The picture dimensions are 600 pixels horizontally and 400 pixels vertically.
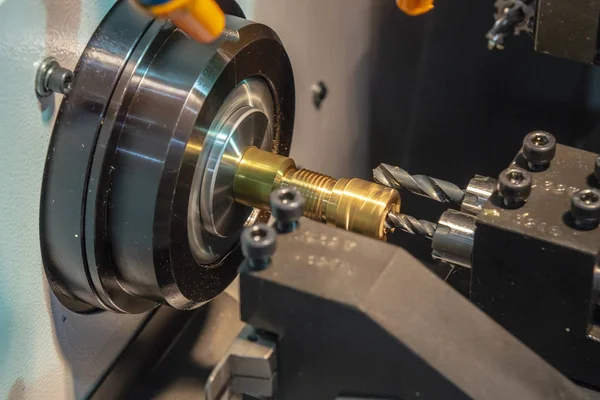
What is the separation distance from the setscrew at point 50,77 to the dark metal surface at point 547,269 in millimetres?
303

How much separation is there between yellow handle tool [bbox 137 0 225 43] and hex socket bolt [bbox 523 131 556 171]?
25cm

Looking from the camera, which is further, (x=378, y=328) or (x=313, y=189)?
(x=313, y=189)

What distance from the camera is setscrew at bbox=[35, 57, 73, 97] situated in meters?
0.52

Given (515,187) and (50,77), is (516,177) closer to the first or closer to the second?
(515,187)

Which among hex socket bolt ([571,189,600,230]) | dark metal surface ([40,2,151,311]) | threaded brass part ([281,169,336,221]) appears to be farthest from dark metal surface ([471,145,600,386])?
dark metal surface ([40,2,151,311])

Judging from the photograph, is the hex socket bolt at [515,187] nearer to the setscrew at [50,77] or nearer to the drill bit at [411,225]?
the drill bit at [411,225]

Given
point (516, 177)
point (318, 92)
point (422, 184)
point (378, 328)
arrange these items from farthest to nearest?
point (318, 92) → point (422, 184) → point (516, 177) → point (378, 328)

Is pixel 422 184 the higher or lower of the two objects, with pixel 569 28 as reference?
lower

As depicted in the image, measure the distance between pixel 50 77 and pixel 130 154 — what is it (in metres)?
0.08

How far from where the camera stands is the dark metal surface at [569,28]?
57cm

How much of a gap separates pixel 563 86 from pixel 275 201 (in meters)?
0.71

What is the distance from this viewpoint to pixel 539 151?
22.7 inches

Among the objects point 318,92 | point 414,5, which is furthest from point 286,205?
point 318,92

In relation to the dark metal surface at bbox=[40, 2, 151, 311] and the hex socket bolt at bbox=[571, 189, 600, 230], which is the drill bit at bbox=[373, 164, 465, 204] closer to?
the hex socket bolt at bbox=[571, 189, 600, 230]
